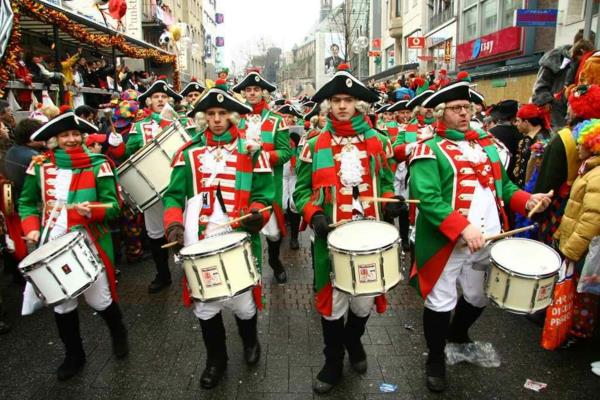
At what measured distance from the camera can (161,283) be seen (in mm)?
5539

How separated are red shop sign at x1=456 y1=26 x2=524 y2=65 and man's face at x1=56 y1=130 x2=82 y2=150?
19.3m

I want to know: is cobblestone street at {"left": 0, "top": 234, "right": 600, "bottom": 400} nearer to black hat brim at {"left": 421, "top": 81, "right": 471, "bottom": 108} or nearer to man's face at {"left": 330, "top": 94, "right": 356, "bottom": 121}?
man's face at {"left": 330, "top": 94, "right": 356, "bottom": 121}

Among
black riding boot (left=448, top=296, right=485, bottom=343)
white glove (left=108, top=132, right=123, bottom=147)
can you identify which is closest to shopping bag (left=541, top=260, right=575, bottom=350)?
black riding boot (left=448, top=296, right=485, bottom=343)

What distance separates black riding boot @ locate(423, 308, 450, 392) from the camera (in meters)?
3.40

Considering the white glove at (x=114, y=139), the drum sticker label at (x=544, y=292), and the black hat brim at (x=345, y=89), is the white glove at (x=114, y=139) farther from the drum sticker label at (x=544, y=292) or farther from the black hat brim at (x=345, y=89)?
the drum sticker label at (x=544, y=292)

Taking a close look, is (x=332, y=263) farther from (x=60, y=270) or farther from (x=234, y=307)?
(x=60, y=270)

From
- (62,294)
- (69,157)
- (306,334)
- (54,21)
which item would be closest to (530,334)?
(306,334)

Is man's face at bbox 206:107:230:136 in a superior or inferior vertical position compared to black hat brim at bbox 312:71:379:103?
inferior

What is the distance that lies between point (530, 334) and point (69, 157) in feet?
14.0

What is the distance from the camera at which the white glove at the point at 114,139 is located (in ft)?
19.9

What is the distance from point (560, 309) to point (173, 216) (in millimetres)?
3072

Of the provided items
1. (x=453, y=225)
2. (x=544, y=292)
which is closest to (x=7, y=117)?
(x=453, y=225)

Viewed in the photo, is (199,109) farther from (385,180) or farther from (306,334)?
(306,334)

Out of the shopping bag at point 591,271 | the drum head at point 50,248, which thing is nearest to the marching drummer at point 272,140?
Result: the drum head at point 50,248
